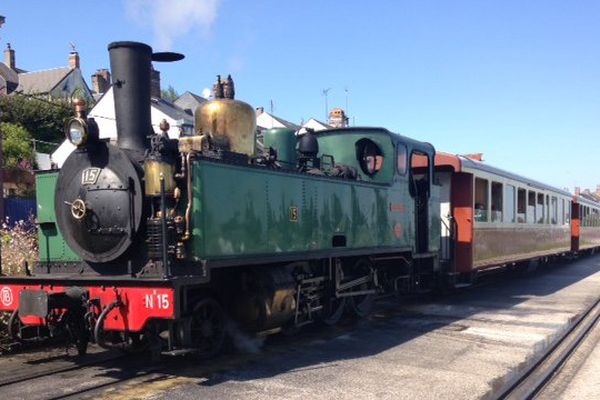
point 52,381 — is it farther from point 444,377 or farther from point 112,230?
point 444,377

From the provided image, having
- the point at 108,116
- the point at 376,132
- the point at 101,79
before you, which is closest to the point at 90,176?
the point at 376,132

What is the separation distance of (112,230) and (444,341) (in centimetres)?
445

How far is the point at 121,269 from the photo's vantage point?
6.04 metres

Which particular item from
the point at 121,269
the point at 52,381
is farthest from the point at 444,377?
the point at 52,381

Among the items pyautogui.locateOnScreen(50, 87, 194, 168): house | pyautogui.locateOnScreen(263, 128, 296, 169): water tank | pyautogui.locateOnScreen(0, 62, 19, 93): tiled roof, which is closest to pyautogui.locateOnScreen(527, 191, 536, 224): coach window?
pyautogui.locateOnScreen(263, 128, 296, 169): water tank

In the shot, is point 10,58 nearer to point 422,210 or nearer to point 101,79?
point 101,79

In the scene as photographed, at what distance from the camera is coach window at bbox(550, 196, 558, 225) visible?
19.1m

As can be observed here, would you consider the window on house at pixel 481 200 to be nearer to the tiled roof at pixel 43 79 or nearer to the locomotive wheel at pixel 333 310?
the locomotive wheel at pixel 333 310

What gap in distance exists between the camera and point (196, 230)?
567cm

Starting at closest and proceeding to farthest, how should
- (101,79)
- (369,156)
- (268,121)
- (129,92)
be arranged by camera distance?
(129,92)
(369,156)
(268,121)
(101,79)

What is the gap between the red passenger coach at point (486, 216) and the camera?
1207cm

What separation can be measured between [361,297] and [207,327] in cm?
351

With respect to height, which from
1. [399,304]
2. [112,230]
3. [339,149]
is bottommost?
[399,304]

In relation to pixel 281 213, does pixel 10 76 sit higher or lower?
higher
